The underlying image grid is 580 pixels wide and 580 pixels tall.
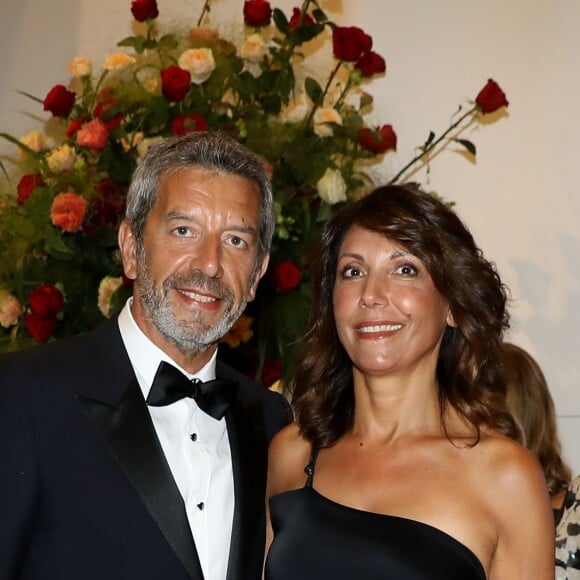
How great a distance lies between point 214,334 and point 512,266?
1.98 meters

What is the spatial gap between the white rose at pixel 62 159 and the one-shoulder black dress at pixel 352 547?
1179 mm

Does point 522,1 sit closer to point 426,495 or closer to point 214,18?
point 214,18

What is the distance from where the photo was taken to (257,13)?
345cm

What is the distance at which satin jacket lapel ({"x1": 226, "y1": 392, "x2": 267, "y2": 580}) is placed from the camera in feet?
8.67

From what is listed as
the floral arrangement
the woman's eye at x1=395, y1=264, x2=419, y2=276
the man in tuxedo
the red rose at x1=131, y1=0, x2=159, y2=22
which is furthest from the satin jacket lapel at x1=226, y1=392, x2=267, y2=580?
the red rose at x1=131, y1=0, x2=159, y2=22

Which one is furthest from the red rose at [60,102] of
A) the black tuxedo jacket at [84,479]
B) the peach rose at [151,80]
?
the black tuxedo jacket at [84,479]

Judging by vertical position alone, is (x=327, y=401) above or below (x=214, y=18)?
below

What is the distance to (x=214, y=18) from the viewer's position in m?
4.75

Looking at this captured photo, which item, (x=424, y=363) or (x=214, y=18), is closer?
(x=424, y=363)

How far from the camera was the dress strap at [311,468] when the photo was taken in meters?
2.87

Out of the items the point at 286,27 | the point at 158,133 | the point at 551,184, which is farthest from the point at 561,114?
the point at 158,133

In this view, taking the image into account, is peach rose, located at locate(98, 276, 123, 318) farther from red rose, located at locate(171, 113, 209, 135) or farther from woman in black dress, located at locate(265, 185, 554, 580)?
woman in black dress, located at locate(265, 185, 554, 580)

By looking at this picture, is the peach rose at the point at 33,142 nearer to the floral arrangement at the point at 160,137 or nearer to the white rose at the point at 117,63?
the floral arrangement at the point at 160,137

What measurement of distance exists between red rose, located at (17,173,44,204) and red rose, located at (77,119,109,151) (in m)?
0.19
